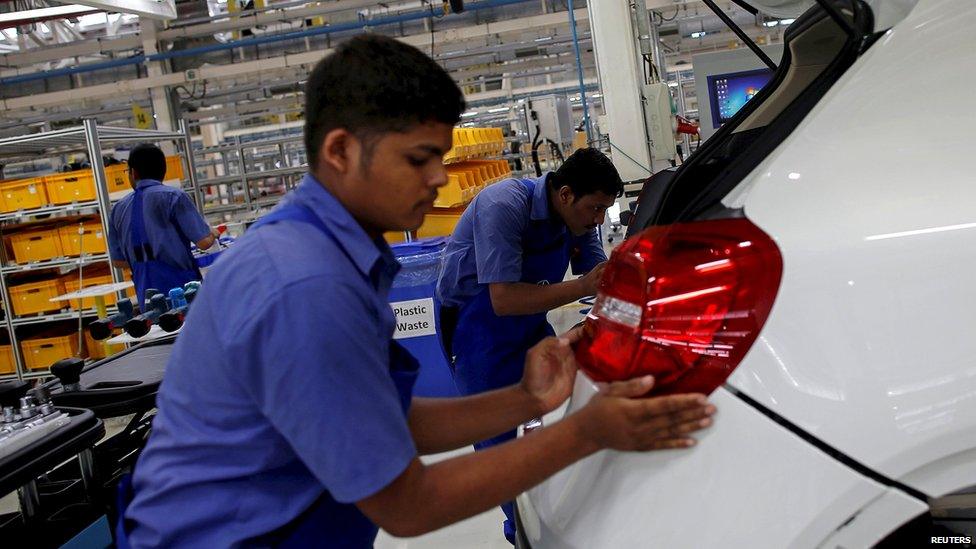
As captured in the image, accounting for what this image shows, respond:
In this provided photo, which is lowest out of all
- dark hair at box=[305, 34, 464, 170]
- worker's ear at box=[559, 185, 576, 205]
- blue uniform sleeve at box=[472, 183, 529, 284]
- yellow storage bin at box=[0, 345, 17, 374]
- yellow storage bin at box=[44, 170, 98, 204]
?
yellow storage bin at box=[0, 345, 17, 374]

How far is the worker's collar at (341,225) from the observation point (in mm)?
1049

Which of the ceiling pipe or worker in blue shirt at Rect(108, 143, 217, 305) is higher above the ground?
the ceiling pipe

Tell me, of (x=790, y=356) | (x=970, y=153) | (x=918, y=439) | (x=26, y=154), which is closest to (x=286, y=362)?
(x=790, y=356)

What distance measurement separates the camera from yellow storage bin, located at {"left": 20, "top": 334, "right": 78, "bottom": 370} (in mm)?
6605

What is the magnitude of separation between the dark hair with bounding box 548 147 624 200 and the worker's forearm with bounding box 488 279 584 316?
0.30 metres

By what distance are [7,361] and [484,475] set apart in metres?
6.94

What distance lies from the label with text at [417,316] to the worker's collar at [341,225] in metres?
3.87

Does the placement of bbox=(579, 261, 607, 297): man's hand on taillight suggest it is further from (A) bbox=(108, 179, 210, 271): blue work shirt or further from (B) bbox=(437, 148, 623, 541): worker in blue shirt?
(A) bbox=(108, 179, 210, 271): blue work shirt

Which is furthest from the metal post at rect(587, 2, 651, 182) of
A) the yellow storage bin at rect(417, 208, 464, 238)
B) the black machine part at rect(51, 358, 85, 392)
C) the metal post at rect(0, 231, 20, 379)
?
the metal post at rect(0, 231, 20, 379)

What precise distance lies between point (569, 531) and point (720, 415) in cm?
29

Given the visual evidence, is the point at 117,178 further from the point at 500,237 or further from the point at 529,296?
the point at 529,296

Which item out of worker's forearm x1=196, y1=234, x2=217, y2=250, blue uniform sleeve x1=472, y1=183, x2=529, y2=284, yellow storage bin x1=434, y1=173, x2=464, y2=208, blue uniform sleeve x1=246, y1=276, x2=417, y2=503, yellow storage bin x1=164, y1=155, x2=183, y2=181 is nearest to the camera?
blue uniform sleeve x1=246, y1=276, x2=417, y2=503

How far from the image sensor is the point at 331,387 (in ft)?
3.05

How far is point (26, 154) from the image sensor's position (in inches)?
374
